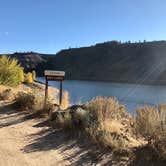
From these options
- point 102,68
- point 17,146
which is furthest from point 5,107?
point 102,68

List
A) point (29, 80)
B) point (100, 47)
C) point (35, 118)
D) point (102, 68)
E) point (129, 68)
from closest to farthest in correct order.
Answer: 1. point (35, 118)
2. point (29, 80)
3. point (129, 68)
4. point (102, 68)
5. point (100, 47)

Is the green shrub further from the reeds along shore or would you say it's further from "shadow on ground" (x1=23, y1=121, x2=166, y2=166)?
"shadow on ground" (x1=23, y1=121, x2=166, y2=166)

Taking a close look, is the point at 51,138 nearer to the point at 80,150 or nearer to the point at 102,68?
the point at 80,150

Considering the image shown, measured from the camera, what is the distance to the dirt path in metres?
5.68

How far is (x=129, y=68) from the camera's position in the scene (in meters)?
107

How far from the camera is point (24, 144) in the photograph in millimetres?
6809

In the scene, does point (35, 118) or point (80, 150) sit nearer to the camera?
point (80, 150)

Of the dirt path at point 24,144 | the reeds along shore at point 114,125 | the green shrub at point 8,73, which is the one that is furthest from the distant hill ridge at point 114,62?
the dirt path at point 24,144

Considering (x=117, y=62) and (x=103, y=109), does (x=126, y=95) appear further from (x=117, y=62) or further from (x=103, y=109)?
(x=117, y=62)

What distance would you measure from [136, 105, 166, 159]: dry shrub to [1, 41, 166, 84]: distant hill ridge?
79.6 metres

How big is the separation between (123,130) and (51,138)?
1.85 metres

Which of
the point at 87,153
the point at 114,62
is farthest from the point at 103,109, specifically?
the point at 114,62

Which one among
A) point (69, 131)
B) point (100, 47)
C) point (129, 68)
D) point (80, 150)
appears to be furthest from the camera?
point (100, 47)

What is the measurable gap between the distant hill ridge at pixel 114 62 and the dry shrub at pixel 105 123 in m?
77.4
